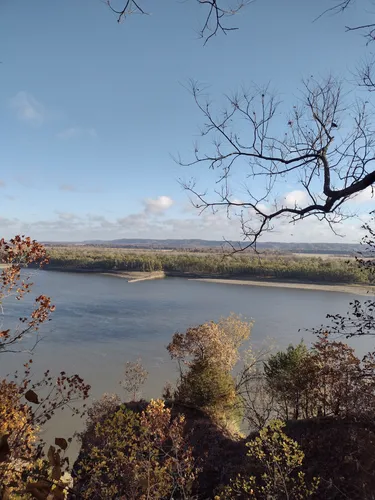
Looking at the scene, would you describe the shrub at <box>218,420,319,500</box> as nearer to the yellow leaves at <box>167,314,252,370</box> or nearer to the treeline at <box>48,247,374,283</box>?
the yellow leaves at <box>167,314,252,370</box>

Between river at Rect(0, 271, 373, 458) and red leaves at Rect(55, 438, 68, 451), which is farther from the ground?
red leaves at Rect(55, 438, 68, 451)

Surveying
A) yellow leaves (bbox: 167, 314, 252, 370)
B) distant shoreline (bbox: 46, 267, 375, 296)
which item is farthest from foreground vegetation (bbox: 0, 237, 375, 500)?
distant shoreline (bbox: 46, 267, 375, 296)

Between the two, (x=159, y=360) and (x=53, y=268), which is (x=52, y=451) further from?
(x=53, y=268)

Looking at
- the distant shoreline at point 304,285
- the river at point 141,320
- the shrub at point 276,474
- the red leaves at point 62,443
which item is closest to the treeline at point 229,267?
the distant shoreline at point 304,285

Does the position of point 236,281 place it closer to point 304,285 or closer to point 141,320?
point 304,285

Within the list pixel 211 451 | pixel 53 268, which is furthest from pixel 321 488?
pixel 53 268

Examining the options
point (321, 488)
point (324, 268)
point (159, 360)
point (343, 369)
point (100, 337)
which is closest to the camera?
point (321, 488)

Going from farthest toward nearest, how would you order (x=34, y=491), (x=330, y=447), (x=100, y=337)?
1. (x=100, y=337)
2. (x=330, y=447)
3. (x=34, y=491)
